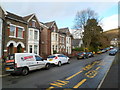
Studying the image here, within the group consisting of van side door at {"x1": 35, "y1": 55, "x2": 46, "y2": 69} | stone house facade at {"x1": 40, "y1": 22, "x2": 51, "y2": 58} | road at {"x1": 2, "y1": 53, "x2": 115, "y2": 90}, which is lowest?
road at {"x1": 2, "y1": 53, "x2": 115, "y2": 90}

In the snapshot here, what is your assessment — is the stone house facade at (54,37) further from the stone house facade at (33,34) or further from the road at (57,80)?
the road at (57,80)

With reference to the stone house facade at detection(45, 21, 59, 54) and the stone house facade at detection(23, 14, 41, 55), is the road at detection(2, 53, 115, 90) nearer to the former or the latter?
the stone house facade at detection(23, 14, 41, 55)

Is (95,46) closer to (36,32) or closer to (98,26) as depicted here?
(98,26)

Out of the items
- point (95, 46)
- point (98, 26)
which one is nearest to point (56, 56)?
point (98, 26)

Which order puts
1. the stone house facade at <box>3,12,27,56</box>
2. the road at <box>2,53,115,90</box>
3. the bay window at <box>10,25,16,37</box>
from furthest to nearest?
the bay window at <box>10,25,16,37</box> < the stone house facade at <box>3,12,27,56</box> < the road at <box>2,53,115,90</box>

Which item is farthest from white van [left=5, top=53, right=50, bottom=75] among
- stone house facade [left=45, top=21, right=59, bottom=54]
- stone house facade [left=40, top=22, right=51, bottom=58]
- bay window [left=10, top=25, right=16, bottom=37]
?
stone house facade [left=45, top=21, right=59, bottom=54]

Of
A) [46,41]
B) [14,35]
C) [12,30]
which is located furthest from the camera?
[46,41]

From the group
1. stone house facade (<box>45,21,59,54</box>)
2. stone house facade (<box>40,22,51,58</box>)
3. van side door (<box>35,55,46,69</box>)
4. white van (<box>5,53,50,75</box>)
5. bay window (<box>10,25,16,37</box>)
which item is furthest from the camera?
stone house facade (<box>45,21,59,54</box>)

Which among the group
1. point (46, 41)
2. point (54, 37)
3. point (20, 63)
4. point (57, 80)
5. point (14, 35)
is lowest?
point (57, 80)

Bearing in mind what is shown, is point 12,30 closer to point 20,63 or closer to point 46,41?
point 46,41

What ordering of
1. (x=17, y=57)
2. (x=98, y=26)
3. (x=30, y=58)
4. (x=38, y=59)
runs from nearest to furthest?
1. (x=17, y=57)
2. (x=30, y=58)
3. (x=38, y=59)
4. (x=98, y=26)

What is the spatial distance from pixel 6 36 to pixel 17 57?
872cm

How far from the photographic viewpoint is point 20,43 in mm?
17531

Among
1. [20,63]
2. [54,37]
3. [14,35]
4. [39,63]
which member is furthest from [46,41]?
[20,63]
